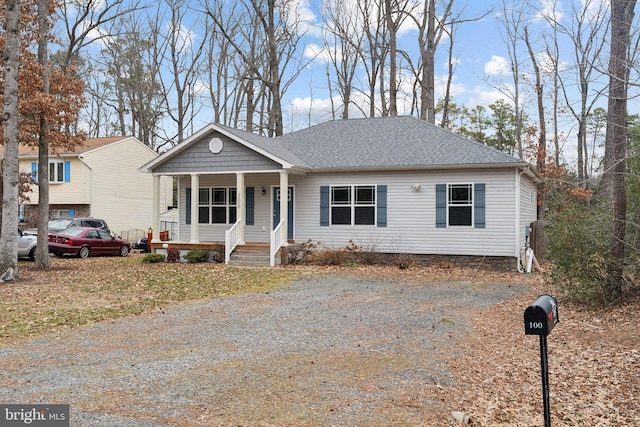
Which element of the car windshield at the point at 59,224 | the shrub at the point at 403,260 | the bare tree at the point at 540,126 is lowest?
the shrub at the point at 403,260

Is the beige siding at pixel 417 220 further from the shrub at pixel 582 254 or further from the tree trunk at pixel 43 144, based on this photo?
the tree trunk at pixel 43 144

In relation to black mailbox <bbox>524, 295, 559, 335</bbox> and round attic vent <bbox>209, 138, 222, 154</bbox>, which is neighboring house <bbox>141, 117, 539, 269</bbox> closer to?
round attic vent <bbox>209, 138, 222, 154</bbox>

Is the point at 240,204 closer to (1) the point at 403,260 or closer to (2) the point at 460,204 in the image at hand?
(1) the point at 403,260

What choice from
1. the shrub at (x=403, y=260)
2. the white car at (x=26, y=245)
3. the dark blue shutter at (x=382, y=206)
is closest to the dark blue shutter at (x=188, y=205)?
the white car at (x=26, y=245)

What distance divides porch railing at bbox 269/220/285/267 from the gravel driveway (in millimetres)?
6128

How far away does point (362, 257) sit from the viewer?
52.7 feet

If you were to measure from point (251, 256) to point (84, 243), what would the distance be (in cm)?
820

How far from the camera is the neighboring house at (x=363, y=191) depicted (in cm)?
1502

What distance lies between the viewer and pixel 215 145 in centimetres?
1666

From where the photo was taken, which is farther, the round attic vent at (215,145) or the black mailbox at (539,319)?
the round attic vent at (215,145)

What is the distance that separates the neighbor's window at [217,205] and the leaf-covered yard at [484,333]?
4.12m

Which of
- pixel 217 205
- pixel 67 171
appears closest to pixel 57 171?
pixel 67 171

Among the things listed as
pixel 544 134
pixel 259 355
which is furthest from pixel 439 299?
pixel 544 134

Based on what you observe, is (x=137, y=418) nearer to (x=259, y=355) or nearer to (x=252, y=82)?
(x=259, y=355)
